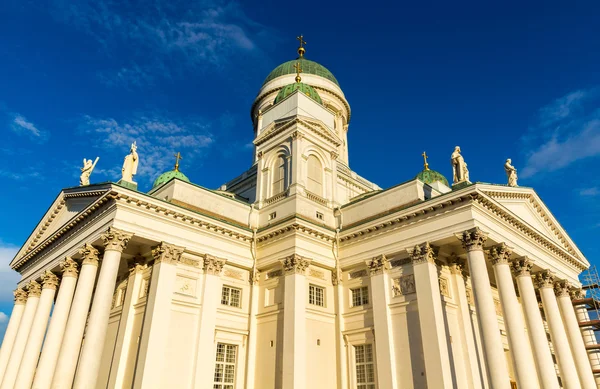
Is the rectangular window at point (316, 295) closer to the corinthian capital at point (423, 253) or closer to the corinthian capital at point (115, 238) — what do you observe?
the corinthian capital at point (423, 253)

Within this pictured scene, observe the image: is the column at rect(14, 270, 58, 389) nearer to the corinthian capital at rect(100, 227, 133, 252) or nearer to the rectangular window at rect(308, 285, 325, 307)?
the corinthian capital at rect(100, 227, 133, 252)

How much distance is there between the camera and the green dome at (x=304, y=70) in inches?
1502

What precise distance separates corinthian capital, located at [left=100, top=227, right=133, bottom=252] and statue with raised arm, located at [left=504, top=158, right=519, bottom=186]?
20153mm

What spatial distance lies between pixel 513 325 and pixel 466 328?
239cm

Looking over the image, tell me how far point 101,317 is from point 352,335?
11513mm

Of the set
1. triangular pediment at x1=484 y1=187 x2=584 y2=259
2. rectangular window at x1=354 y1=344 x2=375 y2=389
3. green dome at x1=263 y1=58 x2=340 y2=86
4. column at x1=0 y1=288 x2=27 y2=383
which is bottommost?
rectangular window at x1=354 y1=344 x2=375 y2=389

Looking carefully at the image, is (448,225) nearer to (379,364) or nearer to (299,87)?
(379,364)

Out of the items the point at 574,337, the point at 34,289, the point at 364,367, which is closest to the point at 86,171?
the point at 34,289

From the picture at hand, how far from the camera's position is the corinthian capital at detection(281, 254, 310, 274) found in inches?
818

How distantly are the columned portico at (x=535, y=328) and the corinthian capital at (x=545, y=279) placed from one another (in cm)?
282

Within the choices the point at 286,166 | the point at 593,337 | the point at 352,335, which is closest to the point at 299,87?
the point at 286,166

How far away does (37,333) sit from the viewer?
→ 883 inches

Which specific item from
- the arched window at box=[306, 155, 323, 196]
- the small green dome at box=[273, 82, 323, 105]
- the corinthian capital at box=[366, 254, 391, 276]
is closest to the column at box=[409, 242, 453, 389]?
the corinthian capital at box=[366, 254, 391, 276]

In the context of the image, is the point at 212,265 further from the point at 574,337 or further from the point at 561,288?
the point at 574,337
